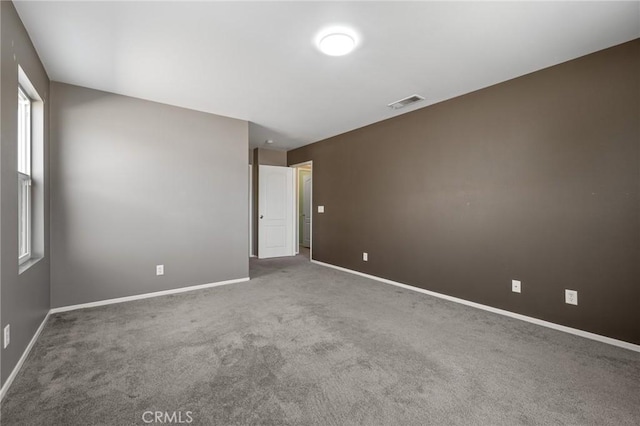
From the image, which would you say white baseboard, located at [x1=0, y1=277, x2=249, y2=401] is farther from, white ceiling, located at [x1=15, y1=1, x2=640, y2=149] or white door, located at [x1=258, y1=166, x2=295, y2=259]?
white ceiling, located at [x1=15, y1=1, x2=640, y2=149]

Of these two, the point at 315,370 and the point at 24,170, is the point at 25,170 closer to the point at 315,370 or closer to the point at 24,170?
the point at 24,170

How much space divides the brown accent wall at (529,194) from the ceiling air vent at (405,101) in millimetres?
300

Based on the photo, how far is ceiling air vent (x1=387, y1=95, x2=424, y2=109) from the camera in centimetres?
335

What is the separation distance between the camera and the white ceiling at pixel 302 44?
1.89m

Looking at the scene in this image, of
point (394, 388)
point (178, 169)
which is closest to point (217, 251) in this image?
point (178, 169)

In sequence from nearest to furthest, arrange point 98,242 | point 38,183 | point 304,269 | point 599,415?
point 599,415
point 38,183
point 98,242
point 304,269

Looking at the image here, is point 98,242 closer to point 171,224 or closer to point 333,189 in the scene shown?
point 171,224

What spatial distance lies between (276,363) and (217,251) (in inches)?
92.8

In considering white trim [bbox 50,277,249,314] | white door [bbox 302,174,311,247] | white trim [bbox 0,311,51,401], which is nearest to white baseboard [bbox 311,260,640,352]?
white trim [bbox 50,277,249,314]

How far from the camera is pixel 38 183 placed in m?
2.60

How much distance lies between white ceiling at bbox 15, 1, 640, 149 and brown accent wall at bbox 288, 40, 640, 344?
0.30 m

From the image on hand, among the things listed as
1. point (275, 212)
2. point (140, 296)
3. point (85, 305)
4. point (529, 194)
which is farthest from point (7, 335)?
point (275, 212)

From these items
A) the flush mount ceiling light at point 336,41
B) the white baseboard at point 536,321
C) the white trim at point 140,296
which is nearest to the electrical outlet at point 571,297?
the white baseboard at point 536,321

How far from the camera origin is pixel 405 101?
11.4 feet
